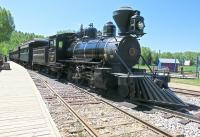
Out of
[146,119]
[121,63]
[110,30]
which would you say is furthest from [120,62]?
[146,119]

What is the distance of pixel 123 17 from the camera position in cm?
1312

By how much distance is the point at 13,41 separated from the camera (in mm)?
118625

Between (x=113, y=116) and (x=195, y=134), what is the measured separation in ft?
8.56

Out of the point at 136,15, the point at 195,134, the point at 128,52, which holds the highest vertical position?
the point at 136,15

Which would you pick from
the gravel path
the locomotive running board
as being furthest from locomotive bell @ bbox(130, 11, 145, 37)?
the gravel path

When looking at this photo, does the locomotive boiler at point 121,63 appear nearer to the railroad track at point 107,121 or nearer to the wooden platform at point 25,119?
the railroad track at point 107,121

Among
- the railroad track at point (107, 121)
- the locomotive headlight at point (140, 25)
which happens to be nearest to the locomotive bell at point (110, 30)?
the locomotive headlight at point (140, 25)

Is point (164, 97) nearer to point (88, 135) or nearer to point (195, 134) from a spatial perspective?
point (195, 134)

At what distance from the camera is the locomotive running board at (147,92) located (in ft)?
35.7

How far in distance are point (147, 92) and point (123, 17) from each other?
3.73m

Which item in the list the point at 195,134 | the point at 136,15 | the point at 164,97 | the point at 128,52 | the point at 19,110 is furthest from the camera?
the point at 128,52

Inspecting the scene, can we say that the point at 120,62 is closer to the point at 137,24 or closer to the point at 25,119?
the point at 137,24

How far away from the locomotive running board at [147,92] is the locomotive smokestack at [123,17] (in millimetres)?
2650

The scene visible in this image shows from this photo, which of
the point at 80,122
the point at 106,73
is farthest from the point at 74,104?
the point at 80,122
